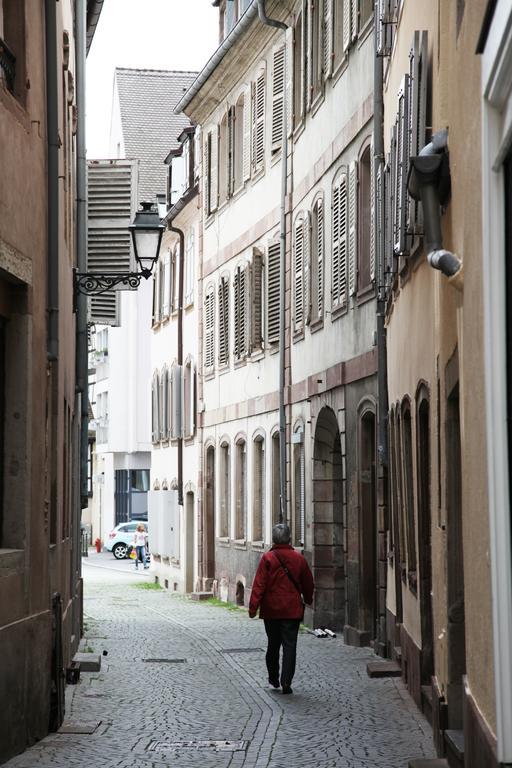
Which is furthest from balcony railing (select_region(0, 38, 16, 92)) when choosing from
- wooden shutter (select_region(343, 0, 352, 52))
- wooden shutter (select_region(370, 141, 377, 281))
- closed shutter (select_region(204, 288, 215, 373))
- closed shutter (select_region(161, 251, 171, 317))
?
closed shutter (select_region(161, 251, 171, 317))

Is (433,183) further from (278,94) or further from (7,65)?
(278,94)

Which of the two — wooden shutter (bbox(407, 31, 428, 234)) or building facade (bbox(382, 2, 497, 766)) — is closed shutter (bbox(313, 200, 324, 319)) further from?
wooden shutter (bbox(407, 31, 428, 234))

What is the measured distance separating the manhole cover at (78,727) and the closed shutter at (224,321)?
65.9ft

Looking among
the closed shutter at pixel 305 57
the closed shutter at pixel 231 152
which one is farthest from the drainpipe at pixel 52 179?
the closed shutter at pixel 231 152

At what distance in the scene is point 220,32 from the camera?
3538 cm

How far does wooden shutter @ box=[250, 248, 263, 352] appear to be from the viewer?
2936 centimetres

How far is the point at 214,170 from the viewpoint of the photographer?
34250 millimetres

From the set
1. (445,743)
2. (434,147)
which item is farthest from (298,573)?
(434,147)

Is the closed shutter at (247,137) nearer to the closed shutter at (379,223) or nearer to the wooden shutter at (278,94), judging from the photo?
the wooden shutter at (278,94)

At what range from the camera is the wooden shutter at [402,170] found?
12891mm

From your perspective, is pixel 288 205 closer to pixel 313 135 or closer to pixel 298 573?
pixel 313 135

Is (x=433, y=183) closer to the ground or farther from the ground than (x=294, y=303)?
closer to the ground

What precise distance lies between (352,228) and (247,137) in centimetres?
1055

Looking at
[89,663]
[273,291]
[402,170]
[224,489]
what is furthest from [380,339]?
[224,489]
